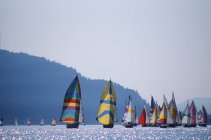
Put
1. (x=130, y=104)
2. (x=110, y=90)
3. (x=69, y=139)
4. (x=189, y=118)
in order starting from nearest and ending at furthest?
(x=69, y=139) < (x=110, y=90) < (x=130, y=104) < (x=189, y=118)

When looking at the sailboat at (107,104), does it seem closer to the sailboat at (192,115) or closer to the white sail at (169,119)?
the white sail at (169,119)

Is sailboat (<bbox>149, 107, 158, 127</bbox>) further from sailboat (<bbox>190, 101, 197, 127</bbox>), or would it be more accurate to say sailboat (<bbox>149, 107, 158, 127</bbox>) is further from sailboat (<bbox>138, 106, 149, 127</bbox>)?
sailboat (<bbox>190, 101, 197, 127</bbox>)

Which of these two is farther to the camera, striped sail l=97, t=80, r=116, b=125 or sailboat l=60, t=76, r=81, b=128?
sailboat l=60, t=76, r=81, b=128

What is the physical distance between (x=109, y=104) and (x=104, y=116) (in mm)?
4725

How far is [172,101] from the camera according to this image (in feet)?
556

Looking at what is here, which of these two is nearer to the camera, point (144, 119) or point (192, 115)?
point (192, 115)

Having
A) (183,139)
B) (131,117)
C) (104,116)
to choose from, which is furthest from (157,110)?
(183,139)

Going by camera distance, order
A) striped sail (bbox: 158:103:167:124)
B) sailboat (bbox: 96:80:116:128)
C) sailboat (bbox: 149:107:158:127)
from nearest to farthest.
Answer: sailboat (bbox: 96:80:116:128)
striped sail (bbox: 158:103:167:124)
sailboat (bbox: 149:107:158:127)

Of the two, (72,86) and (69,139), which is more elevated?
(72,86)

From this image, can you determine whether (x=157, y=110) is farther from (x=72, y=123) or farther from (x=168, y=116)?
(x=72, y=123)

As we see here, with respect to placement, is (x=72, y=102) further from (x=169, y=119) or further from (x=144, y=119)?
(x=144, y=119)

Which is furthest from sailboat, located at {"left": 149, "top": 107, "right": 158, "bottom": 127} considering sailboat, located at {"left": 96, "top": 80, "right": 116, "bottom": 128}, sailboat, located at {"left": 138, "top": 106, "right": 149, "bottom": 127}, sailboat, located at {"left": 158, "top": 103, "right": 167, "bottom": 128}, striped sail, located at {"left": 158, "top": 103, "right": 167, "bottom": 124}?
sailboat, located at {"left": 96, "top": 80, "right": 116, "bottom": 128}

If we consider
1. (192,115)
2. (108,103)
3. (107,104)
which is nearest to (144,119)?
(192,115)

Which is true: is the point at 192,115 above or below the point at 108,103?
above
